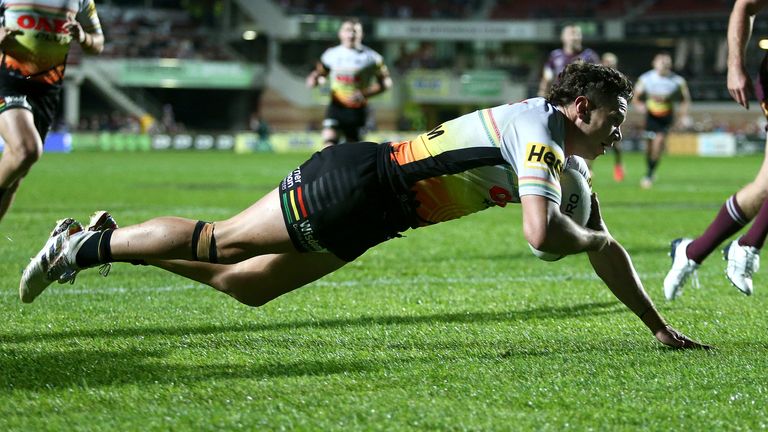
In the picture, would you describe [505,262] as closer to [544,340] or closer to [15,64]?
[544,340]

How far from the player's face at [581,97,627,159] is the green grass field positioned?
2.99 ft

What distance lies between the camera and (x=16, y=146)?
23.0 feet

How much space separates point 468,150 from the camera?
4332 millimetres

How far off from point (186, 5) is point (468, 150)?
55182 millimetres

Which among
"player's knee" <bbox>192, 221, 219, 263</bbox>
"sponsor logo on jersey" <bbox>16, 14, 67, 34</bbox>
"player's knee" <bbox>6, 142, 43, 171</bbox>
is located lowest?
"player's knee" <bbox>6, 142, 43, 171</bbox>

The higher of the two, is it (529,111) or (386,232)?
(529,111)

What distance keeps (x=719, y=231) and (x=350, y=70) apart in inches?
446

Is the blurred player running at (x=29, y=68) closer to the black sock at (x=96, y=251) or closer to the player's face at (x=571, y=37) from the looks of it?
the black sock at (x=96, y=251)

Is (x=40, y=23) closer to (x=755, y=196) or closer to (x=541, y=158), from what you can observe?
(x=541, y=158)

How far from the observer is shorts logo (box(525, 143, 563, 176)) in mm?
4074

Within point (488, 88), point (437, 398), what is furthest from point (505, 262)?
point (488, 88)

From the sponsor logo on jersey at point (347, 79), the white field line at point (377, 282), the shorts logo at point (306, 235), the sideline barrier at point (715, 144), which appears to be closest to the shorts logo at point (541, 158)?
the shorts logo at point (306, 235)

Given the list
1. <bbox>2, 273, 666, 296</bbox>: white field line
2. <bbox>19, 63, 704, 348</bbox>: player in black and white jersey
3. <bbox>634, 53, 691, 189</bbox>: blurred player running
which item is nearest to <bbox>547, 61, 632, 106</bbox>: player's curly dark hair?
<bbox>19, 63, 704, 348</bbox>: player in black and white jersey

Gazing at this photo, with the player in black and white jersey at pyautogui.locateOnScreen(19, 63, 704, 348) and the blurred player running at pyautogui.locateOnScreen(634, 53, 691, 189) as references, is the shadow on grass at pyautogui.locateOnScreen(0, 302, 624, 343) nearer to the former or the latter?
the player in black and white jersey at pyautogui.locateOnScreen(19, 63, 704, 348)
